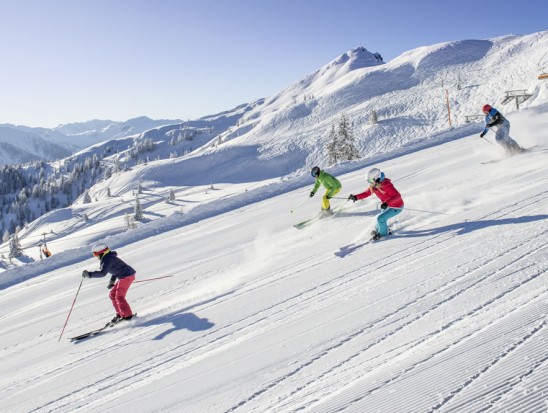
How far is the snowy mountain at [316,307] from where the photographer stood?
13.7 feet

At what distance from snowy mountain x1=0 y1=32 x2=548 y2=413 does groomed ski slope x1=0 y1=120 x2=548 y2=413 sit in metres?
0.03

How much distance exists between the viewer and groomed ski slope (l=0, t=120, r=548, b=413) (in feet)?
13.4

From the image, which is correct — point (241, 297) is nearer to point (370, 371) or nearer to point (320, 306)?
point (320, 306)

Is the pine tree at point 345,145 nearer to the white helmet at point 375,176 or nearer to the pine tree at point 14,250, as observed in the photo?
the white helmet at point 375,176

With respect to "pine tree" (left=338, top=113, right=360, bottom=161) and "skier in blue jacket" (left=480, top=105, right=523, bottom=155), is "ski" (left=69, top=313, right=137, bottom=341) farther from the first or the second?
"pine tree" (left=338, top=113, right=360, bottom=161)

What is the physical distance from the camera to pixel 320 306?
6352 mm

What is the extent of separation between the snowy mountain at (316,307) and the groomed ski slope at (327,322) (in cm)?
3

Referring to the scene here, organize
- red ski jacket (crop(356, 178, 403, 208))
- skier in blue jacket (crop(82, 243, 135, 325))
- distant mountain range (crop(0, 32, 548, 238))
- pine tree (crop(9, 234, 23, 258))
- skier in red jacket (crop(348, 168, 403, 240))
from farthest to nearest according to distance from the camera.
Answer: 1. distant mountain range (crop(0, 32, 548, 238))
2. pine tree (crop(9, 234, 23, 258))
3. red ski jacket (crop(356, 178, 403, 208))
4. skier in red jacket (crop(348, 168, 403, 240))
5. skier in blue jacket (crop(82, 243, 135, 325))

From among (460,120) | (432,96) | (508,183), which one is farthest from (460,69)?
(508,183)

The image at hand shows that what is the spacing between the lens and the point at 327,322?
5770 mm

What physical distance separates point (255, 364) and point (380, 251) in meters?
3.96

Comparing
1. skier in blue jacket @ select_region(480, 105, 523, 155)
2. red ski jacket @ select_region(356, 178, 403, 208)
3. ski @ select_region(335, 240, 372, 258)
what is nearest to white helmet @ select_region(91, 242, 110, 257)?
ski @ select_region(335, 240, 372, 258)

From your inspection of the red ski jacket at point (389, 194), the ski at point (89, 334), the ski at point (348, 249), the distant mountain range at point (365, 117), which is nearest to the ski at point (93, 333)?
the ski at point (89, 334)

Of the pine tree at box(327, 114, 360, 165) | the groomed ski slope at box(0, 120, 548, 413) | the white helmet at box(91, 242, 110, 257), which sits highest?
the pine tree at box(327, 114, 360, 165)
